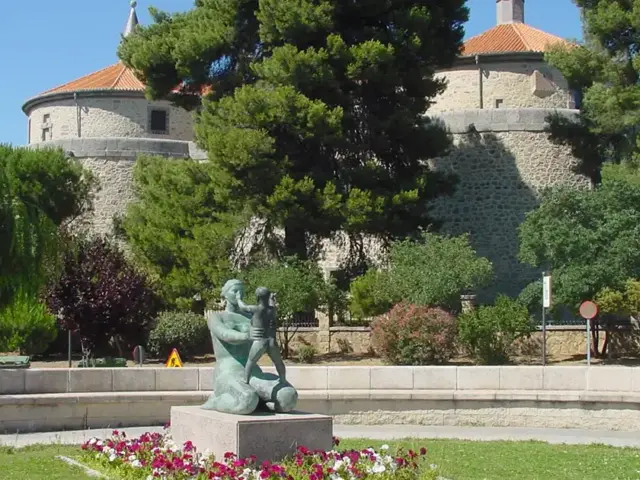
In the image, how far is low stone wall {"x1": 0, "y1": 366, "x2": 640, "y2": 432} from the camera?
1587 centimetres

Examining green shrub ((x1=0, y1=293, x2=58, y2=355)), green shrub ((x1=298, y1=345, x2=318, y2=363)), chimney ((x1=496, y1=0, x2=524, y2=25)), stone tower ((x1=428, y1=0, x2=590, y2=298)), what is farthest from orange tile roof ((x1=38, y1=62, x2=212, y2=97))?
green shrub ((x1=298, y1=345, x2=318, y2=363))

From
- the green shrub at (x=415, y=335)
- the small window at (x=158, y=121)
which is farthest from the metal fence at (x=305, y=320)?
the small window at (x=158, y=121)

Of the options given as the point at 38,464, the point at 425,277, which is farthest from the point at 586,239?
the point at 38,464

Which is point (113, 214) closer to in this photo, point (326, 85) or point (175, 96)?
point (175, 96)

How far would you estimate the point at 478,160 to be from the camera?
31.7 metres

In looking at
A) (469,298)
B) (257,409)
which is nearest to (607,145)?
(469,298)

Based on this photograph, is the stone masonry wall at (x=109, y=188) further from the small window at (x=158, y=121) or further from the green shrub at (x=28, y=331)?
the green shrub at (x=28, y=331)

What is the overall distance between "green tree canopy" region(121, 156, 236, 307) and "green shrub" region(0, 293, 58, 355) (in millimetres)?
3671

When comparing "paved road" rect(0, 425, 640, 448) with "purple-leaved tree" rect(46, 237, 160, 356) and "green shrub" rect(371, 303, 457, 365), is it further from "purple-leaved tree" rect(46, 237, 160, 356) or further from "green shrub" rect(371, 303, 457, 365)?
"purple-leaved tree" rect(46, 237, 160, 356)

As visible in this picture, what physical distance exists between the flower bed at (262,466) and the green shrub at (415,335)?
1238cm

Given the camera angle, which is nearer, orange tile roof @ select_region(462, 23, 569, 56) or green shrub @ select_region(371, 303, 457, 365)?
green shrub @ select_region(371, 303, 457, 365)

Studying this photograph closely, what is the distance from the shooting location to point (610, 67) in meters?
27.8

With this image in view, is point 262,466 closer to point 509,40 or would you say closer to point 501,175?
point 501,175

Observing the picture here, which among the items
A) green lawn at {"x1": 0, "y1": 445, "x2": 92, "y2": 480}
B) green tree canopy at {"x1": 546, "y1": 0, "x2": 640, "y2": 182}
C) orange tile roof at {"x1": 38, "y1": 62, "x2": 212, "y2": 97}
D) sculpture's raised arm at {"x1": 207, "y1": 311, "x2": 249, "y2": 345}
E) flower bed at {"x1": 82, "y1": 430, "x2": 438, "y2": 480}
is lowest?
green lawn at {"x1": 0, "y1": 445, "x2": 92, "y2": 480}
